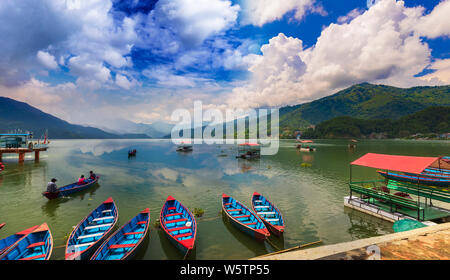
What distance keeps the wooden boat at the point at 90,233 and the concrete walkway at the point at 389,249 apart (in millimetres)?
11109

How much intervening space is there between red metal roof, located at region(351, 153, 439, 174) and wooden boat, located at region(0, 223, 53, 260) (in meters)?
25.2

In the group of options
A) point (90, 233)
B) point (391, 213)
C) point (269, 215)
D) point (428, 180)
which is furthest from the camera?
point (428, 180)

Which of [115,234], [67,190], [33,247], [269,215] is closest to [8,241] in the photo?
[33,247]

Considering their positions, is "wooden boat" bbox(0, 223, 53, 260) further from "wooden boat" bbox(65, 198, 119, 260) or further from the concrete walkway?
the concrete walkway

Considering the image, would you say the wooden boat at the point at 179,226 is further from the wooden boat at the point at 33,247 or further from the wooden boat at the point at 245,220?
the wooden boat at the point at 33,247

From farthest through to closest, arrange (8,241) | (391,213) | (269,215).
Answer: (269,215) → (391,213) → (8,241)

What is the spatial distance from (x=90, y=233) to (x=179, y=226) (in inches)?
255

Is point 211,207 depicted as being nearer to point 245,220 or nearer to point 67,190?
point 245,220

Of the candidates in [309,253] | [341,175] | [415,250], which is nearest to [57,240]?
[309,253]

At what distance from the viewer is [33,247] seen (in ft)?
37.4

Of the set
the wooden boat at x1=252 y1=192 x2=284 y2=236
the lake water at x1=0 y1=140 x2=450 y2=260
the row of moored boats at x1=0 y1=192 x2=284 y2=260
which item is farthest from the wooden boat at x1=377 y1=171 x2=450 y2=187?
the row of moored boats at x1=0 y1=192 x2=284 y2=260

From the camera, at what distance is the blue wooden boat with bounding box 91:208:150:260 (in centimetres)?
1069
